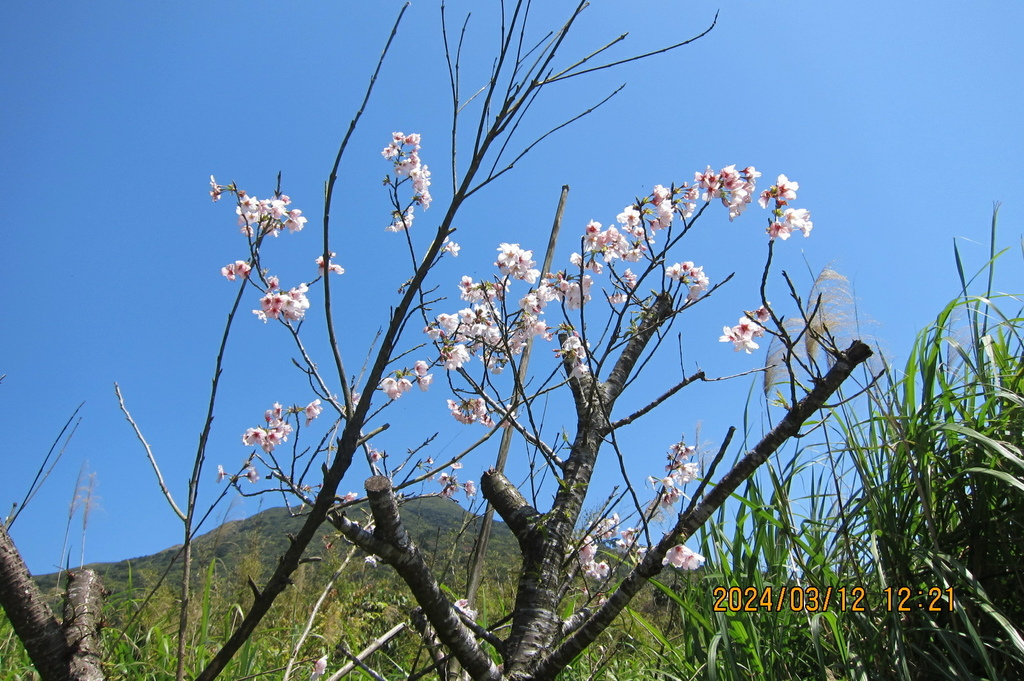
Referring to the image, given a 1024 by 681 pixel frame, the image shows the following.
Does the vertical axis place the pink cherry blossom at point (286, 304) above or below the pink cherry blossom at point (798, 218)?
below

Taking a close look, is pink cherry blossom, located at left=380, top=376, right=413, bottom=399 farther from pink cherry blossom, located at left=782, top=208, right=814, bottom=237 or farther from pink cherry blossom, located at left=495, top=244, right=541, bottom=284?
pink cherry blossom, located at left=782, top=208, right=814, bottom=237

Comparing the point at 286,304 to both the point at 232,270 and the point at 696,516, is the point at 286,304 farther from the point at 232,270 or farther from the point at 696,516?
the point at 696,516

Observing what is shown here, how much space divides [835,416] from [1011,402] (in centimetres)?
49

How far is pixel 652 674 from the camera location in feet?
7.80

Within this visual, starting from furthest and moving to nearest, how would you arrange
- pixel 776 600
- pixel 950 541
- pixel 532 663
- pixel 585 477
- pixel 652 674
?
1. pixel 652 674
2. pixel 585 477
3. pixel 776 600
4. pixel 950 541
5. pixel 532 663

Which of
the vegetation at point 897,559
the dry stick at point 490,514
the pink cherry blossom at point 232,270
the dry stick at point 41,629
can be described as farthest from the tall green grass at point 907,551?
the pink cherry blossom at point 232,270

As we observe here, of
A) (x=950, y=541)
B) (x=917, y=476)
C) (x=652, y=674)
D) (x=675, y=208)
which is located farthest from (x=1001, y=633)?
(x=675, y=208)

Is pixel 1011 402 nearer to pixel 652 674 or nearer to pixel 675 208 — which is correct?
pixel 675 208
